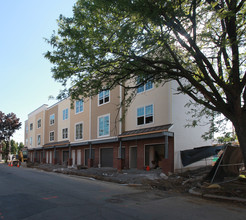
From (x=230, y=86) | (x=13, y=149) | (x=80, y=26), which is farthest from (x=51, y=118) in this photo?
(x=13, y=149)

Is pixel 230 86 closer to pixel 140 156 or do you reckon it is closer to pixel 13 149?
pixel 140 156

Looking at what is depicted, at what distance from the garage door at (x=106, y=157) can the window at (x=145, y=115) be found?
5.62 meters

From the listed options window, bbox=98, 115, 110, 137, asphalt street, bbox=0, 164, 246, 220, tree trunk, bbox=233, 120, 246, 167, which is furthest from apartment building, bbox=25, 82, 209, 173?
tree trunk, bbox=233, 120, 246, 167

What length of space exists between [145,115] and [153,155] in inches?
141

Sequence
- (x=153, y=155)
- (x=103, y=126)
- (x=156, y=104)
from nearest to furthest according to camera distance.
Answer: (x=156, y=104) < (x=153, y=155) < (x=103, y=126)

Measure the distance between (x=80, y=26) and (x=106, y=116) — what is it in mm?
14469

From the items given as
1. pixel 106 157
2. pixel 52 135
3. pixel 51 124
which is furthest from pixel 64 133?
pixel 106 157

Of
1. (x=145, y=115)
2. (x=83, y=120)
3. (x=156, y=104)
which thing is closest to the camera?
(x=156, y=104)

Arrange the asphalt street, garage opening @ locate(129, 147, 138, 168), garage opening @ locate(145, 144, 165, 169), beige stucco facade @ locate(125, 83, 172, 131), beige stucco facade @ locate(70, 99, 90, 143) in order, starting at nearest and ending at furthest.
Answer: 1. the asphalt street
2. beige stucco facade @ locate(125, 83, 172, 131)
3. garage opening @ locate(145, 144, 165, 169)
4. garage opening @ locate(129, 147, 138, 168)
5. beige stucco facade @ locate(70, 99, 90, 143)

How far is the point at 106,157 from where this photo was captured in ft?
80.5

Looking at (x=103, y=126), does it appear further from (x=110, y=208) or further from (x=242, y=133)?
(x=110, y=208)

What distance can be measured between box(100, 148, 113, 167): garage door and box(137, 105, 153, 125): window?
562 centimetres

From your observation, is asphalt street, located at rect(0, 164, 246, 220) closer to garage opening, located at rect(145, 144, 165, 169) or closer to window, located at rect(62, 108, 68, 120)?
garage opening, located at rect(145, 144, 165, 169)

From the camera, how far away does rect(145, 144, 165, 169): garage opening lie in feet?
65.8
